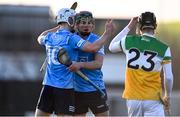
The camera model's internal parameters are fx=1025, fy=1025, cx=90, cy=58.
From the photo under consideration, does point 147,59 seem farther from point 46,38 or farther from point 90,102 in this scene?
point 46,38

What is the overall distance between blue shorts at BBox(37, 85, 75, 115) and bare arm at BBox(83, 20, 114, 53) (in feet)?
2.21

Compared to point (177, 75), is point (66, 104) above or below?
above

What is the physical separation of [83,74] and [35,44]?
26.1 meters

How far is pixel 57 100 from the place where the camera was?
45.5 feet

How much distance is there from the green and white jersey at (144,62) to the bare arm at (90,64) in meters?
0.45

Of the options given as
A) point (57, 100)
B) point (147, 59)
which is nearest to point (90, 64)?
point (57, 100)

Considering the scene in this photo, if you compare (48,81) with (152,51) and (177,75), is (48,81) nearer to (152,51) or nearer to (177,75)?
(152,51)

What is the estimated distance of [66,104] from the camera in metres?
13.8

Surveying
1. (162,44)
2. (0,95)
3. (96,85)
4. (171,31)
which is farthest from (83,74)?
(171,31)

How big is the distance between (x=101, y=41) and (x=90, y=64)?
546mm

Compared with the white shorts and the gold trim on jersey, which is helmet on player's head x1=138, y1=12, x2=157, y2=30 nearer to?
the gold trim on jersey

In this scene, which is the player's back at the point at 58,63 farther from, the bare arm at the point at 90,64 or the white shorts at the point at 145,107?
the white shorts at the point at 145,107

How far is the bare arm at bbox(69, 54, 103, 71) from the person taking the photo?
1355 centimetres

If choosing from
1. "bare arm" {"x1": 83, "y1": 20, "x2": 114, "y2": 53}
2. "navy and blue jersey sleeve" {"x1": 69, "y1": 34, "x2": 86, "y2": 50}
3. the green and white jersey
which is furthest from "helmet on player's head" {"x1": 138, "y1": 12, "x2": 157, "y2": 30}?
"navy and blue jersey sleeve" {"x1": 69, "y1": 34, "x2": 86, "y2": 50}
